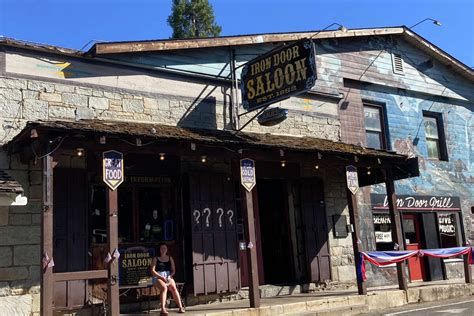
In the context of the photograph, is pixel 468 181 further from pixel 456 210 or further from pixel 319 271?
pixel 319 271

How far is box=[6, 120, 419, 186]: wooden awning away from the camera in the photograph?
26.0 ft

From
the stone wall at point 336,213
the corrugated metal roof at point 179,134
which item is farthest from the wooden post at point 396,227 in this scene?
the stone wall at point 336,213

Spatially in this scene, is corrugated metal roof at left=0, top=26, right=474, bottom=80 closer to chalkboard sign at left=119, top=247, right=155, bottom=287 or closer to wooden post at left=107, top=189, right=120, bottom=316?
wooden post at left=107, top=189, right=120, bottom=316

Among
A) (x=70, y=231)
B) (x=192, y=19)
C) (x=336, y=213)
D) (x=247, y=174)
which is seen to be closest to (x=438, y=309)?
(x=336, y=213)

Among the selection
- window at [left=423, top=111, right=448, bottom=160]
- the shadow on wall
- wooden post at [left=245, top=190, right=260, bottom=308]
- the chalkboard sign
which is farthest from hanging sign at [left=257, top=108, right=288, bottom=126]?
window at [left=423, top=111, right=448, bottom=160]

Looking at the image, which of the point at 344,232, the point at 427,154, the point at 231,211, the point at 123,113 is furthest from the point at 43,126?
the point at 427,154

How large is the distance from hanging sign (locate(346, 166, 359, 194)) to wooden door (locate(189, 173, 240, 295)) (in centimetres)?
252

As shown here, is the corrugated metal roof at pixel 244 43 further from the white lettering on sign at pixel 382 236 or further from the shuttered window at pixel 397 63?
the white lettering on sign at pixel 382 236

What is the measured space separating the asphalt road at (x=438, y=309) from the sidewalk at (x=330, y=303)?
31cm

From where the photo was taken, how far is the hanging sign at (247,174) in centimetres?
988

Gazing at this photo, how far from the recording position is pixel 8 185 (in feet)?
25.9

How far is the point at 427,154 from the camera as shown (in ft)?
51.9

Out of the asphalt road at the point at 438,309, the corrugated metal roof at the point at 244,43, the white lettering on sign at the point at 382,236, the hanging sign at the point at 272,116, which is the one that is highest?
the corrugated metal roof at the point at 244,43

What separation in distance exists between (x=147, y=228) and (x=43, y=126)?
3590 mm
